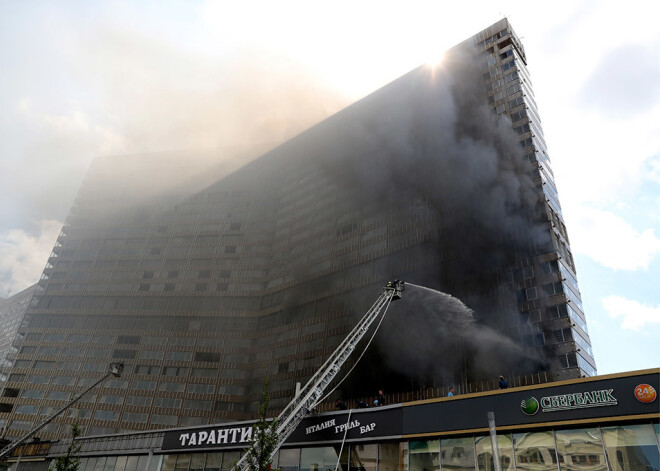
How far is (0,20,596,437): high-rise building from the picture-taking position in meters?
47.1

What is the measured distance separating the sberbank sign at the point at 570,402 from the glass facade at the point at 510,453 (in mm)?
785

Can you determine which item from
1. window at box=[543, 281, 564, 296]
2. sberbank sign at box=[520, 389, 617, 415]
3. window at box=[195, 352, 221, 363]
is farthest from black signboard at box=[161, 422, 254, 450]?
window at box=[195, 352, 221, 363]

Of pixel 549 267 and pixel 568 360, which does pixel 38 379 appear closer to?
pixel 568 360

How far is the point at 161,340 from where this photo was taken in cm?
7869

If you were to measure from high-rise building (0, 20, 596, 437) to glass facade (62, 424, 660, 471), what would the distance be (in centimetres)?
2659

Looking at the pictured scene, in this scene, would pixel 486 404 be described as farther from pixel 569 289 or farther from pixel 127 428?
pixel 127 428

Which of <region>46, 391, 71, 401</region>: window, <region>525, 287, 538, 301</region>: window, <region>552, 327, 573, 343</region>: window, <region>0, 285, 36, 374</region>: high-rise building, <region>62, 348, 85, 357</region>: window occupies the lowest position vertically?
<region>46, 391, 71, 401</region>: window

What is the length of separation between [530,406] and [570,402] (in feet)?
4.74

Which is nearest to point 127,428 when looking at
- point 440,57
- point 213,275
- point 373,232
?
point 213,275

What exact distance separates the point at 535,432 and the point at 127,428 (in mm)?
71957

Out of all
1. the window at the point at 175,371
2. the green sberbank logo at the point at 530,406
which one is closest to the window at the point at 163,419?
the window at the point at 175,371

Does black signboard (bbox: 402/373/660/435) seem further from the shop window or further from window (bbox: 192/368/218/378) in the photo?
window (bbox: 192/368/218/378)

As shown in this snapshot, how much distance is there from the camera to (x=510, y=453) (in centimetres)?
1648

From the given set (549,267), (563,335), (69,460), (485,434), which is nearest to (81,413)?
(69,460)
